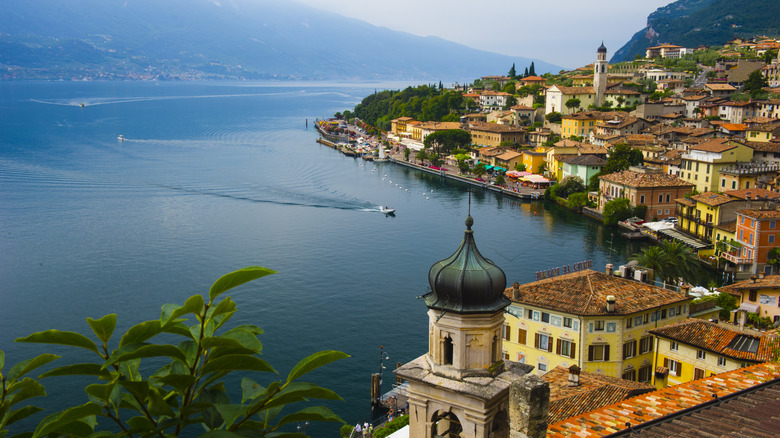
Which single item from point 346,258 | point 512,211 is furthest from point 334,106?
point 346,258

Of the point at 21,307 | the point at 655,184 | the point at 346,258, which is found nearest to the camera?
the point at 21,307

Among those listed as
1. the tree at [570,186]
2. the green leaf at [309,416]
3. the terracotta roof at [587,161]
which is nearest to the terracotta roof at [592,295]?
the green leaf at [309,416]

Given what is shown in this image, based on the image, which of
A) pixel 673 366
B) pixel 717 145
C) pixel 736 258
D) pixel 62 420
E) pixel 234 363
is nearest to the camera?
pixel 62 420

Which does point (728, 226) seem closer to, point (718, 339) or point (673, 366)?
point (673, 366)

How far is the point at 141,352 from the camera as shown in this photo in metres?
2.04

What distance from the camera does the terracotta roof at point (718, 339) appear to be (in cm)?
1491

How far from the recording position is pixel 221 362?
212cm

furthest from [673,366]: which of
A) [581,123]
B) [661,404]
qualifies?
[581,123]

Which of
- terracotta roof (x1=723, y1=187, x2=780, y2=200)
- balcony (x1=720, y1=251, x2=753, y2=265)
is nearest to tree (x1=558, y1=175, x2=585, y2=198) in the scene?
terracotta roof (x1=723, y1=187, x2=780, y2=200)

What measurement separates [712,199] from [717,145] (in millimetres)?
9446

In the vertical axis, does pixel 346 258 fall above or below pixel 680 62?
below

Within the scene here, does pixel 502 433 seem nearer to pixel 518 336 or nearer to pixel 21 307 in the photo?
pixel 518 336

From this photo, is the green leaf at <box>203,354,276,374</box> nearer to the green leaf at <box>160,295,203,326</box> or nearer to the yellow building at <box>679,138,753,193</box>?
the green leaf at <box>160,295,203,326</box>

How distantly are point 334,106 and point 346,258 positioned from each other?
121298mm
